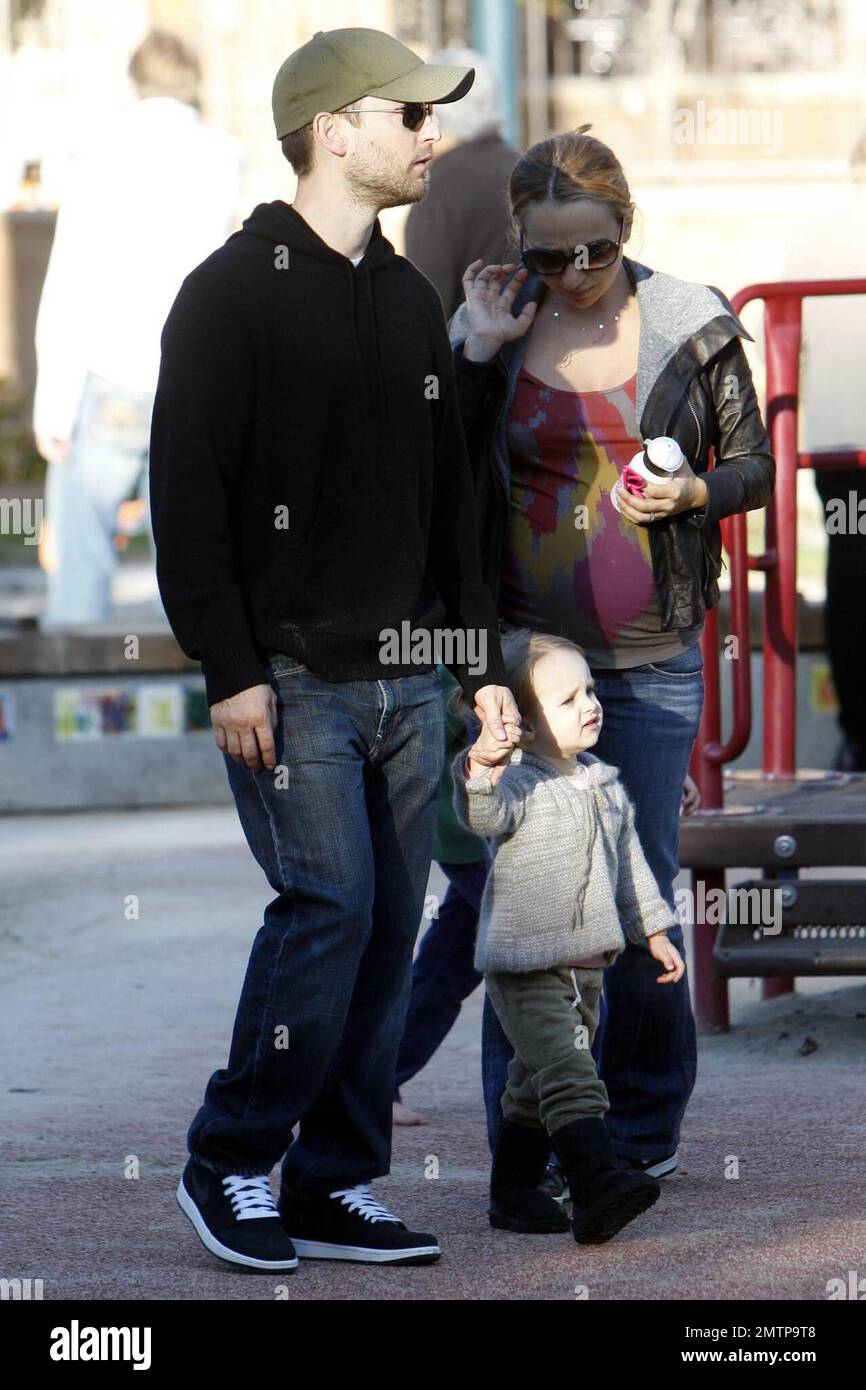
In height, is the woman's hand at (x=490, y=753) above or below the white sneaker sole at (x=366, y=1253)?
above

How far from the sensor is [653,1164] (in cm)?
428

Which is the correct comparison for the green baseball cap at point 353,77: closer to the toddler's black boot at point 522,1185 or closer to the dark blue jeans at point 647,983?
the dark blue jeans at point 647,983

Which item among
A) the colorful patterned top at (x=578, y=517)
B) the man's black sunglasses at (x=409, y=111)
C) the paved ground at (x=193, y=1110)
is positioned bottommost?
the paved ground at (x=193, y=1110)

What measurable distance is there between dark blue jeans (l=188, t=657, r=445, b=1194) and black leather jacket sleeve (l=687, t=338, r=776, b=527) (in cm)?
69

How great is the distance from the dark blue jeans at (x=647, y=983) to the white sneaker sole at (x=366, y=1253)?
326 millimetres

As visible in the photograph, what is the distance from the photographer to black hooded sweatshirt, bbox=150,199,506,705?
356cm

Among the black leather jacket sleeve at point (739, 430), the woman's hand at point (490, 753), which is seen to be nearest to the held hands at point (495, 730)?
the woman's hand at point (490, 753)

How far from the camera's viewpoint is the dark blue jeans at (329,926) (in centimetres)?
362

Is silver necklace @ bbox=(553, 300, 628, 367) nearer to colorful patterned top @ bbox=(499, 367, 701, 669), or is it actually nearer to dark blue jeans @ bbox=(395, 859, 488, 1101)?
colorful patterned top @ bbox=(499, 367, 701, 669)

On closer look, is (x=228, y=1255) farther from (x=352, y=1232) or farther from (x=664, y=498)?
(x=664, y=498)

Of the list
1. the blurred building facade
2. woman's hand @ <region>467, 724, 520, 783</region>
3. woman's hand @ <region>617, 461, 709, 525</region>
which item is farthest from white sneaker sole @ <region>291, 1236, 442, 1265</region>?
the blurred building facade

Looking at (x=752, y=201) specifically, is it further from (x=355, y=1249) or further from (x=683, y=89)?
(x=355, y=1249)

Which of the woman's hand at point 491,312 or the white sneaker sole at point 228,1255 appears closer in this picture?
the white sneaker sole at point 228,1255

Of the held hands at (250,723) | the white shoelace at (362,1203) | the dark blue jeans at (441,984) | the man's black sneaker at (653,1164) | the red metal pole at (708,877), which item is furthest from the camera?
the red metal pole at (708,877)
